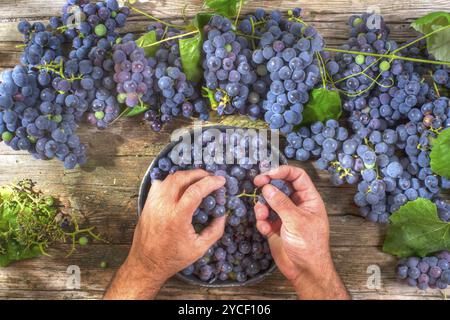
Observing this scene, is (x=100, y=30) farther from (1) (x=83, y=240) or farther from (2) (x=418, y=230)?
(2) (x=418, y=230)

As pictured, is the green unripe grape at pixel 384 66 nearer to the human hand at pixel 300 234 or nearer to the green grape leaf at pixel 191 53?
the human hand at pixel 300 234

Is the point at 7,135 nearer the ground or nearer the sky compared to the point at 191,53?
nearer the ground

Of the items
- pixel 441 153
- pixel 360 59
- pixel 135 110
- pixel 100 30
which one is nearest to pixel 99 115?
pixel 135 110

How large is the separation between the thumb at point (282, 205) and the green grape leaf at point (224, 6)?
0.53 m

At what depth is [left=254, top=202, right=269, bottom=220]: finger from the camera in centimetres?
136

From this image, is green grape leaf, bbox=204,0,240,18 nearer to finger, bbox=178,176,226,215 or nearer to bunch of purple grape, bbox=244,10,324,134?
bunch of purple grape, bbox=244,10,324,134

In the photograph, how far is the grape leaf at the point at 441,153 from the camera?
1338 millimetres

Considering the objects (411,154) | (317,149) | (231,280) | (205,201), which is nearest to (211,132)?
(205,201)

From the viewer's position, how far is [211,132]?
1389mm

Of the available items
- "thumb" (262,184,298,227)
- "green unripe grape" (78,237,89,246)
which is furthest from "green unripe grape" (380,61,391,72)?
"green unripe grape" (78,237,89,246)

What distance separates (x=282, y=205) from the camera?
1302mm

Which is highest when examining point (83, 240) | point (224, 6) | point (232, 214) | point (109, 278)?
point (224, 6)

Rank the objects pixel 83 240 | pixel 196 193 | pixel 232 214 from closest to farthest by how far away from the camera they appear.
Result: pixel 196 193 → pixel 232 214 → pixel 83 240

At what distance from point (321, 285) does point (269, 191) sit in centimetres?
33
